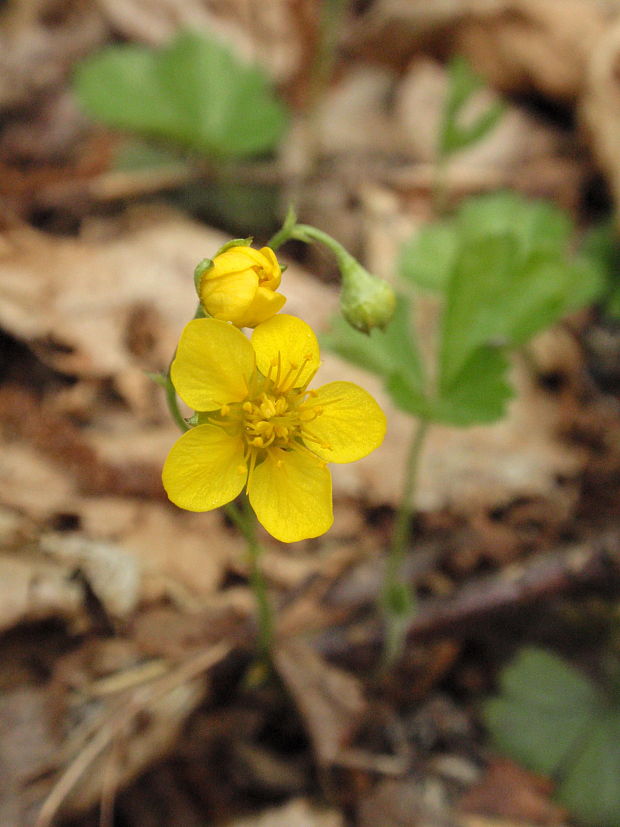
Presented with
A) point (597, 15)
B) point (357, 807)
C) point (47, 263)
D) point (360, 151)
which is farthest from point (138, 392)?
point (597, 15)

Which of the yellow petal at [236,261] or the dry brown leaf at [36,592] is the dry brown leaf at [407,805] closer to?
the dry brown leaf at [36,592]

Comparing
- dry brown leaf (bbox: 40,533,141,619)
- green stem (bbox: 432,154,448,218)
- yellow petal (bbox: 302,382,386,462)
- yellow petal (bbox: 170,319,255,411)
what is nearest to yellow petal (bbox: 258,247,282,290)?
yellow petal (bbox: 170,319,255,411)

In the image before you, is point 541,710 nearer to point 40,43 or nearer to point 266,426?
point 266,426

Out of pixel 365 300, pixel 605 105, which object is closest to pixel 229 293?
pixel 365 300

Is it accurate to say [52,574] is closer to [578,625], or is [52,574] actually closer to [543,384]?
[578,625]

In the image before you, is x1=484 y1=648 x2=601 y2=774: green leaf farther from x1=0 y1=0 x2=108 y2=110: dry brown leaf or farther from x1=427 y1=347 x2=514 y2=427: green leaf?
x1=0 y1=0 x2=108 y2=110: dry brown leaf

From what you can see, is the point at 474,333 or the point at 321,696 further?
the point at 474,333
